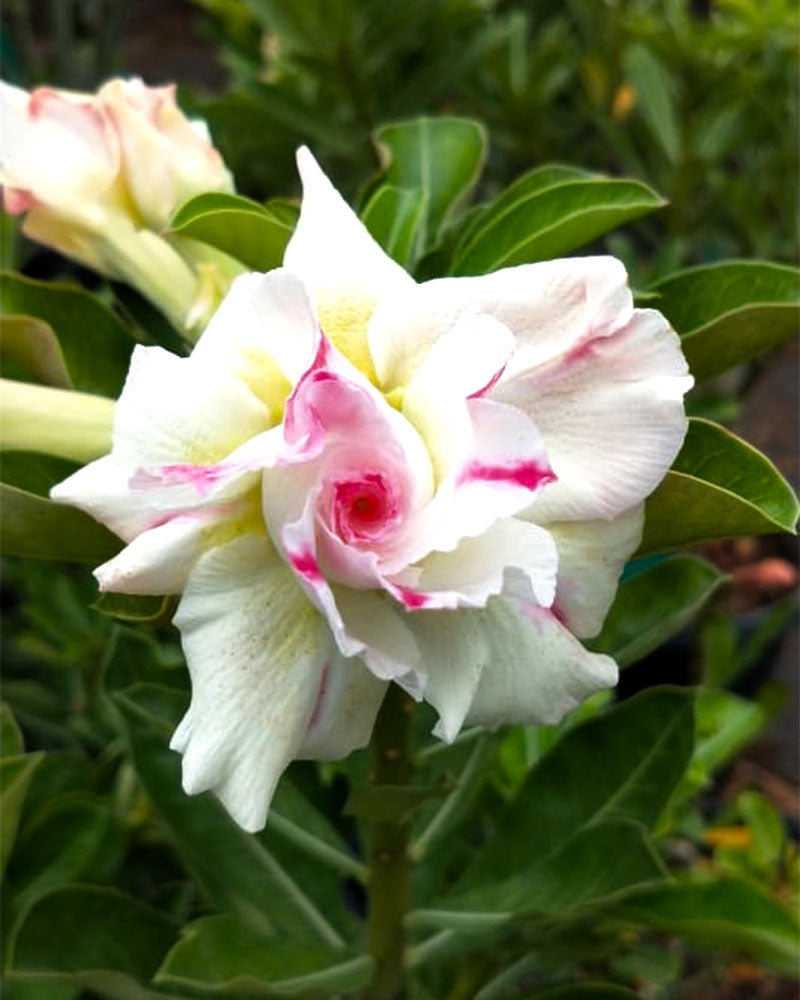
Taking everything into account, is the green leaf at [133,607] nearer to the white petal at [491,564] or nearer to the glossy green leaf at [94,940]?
the white petal at [491,564]

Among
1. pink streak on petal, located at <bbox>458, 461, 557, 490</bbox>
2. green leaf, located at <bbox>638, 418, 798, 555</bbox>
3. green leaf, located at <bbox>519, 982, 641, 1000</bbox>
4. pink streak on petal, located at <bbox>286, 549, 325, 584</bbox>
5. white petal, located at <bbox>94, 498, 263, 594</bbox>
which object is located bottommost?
green leaf, located at <bbox>519, 982, 641, 1000</bbox>

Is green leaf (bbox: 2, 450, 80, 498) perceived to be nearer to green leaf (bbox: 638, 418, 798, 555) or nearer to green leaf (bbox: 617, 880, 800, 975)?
green leaf (bbox: 638, 418, 798, 555)

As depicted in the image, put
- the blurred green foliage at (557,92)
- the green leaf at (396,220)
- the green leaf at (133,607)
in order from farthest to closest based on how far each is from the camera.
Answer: the blurred green foliage at (557,92)
the green leaf at (396,220)
the green leaf at (133,607)

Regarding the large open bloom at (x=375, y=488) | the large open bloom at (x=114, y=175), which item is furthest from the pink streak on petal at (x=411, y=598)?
the large open bloom at (x=114, y=175)

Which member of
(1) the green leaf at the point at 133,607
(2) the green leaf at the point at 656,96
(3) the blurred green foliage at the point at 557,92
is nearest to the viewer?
(1) the green leaf at the point at 133,607

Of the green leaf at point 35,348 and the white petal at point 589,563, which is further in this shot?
the green leaf at point 35,348

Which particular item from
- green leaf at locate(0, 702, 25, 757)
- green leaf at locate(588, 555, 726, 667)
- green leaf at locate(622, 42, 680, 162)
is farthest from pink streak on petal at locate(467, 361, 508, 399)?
green leaf at locate(622, 42, 680, 162)

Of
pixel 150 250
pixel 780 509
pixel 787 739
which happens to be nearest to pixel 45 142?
pixel 150 250
